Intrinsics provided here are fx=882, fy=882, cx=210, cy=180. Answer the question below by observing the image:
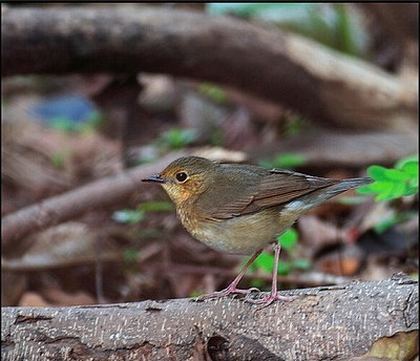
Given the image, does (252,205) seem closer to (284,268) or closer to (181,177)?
(181,177)

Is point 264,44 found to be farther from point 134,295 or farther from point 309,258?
point 134,295

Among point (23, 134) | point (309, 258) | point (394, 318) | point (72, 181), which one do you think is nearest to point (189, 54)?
point (72, 181)

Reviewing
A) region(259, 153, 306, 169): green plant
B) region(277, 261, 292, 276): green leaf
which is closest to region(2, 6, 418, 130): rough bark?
region(259, 153, 306, 169): green plant

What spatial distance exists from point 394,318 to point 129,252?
3.45 meters

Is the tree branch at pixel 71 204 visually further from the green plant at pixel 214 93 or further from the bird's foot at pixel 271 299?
the green plant at pixel 214 93

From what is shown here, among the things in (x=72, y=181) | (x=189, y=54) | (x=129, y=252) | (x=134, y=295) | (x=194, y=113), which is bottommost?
(x=134, y=295)

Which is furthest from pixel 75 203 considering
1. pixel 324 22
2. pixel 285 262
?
pixel 324 22

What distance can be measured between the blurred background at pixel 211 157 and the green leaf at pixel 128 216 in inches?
0.6

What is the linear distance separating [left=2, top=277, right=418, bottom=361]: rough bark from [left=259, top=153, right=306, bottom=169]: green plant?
377cm

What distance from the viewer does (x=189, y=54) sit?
7.05 meters

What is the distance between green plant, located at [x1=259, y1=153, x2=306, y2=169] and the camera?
6.94 metres

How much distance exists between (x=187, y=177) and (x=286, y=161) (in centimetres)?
324

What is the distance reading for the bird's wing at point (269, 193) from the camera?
353 centimetres

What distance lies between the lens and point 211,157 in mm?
6484
